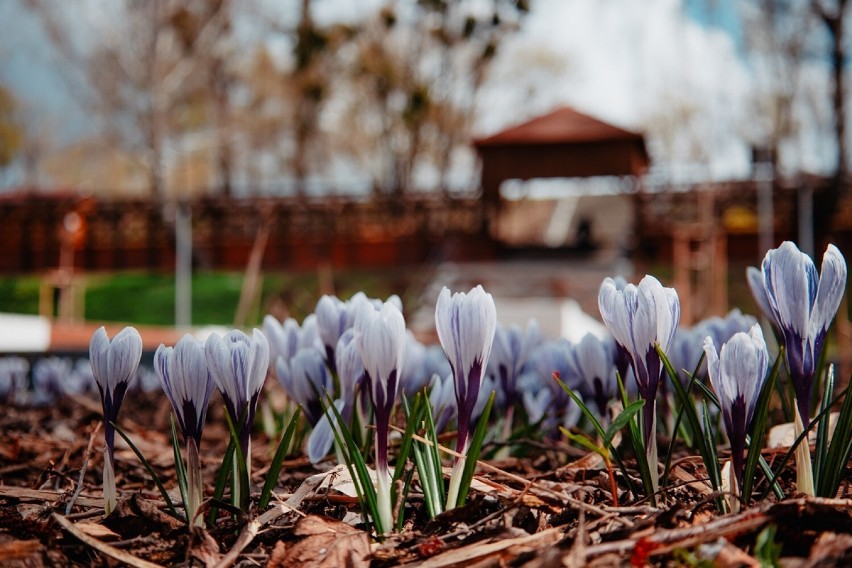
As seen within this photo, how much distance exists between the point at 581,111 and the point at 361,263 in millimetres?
7175

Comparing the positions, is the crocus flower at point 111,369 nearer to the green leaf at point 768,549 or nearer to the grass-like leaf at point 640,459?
the grass-like leaf at point 640,459

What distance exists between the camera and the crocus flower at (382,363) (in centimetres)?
103

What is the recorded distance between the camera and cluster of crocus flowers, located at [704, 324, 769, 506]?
1025 mm

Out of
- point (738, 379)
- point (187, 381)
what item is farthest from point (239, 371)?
point (738, 379)

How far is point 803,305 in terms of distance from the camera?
1053 millimetres

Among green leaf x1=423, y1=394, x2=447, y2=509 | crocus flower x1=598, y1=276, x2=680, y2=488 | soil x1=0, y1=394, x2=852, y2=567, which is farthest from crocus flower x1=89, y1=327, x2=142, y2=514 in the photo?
crocus flower x1=598, y1=276, x2=680, y2=488

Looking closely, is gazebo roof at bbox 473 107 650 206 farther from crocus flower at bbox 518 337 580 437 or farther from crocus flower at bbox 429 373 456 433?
crocus flower at bbox 429 373 456 433

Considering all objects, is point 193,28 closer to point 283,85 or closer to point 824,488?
point 283,85

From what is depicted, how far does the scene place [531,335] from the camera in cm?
184

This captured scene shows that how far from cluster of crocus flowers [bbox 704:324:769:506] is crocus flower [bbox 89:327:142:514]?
0.77 metres

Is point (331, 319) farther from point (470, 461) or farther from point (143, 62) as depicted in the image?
point (143, 62)

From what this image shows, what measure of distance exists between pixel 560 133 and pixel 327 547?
67.5 feet

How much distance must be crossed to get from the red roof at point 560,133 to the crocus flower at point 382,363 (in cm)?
1985

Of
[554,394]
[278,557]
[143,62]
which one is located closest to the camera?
[278,557]
